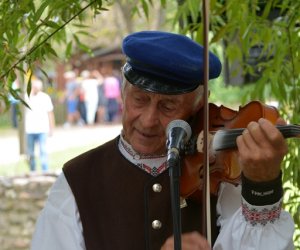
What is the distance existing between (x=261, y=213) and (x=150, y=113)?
1.42ft

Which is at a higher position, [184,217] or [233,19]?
[233,19]

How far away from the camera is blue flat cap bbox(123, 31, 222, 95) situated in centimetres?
203

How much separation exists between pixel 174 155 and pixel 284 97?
1.48 m

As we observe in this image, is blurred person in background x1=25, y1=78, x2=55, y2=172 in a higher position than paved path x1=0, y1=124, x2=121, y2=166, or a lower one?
higher

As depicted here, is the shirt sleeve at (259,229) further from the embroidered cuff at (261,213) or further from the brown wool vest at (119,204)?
the brown wool vest at (119,204)

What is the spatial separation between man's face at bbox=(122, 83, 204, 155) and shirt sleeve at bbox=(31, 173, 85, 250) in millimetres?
234

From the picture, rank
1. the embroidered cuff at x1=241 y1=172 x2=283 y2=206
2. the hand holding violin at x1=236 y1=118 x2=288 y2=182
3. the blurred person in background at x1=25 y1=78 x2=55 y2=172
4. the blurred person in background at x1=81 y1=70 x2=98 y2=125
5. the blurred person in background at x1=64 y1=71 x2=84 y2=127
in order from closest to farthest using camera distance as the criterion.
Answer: the hand holding violin at x1=236 y1=118 x2=288 y2=182, the embroidered cuff at x1=241 y1=172 x2=283 y2=206, the blurred person in background at x1=25 y1=78 x2=55 y2=172, the blurred person in background at x1=81 y1=70 x2=98 y2=125, the blurred person in background at x1=64 y1=71 x2=84 y2=127

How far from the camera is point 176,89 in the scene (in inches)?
80.7

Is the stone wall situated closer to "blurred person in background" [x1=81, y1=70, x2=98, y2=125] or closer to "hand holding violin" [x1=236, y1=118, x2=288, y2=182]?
"hand holding violin" [x1=236, y1=118, x2=288, y2=182]

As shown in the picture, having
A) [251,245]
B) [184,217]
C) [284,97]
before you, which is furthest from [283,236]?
[284,97]

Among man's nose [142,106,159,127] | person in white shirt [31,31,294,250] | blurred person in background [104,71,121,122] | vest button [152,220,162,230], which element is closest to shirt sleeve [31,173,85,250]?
person in white shirt [31,31,294,250]

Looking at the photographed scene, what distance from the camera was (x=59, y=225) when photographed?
81.0 inches

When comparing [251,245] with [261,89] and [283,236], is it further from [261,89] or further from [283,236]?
[261,89]

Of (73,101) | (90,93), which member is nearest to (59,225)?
(90,93)
